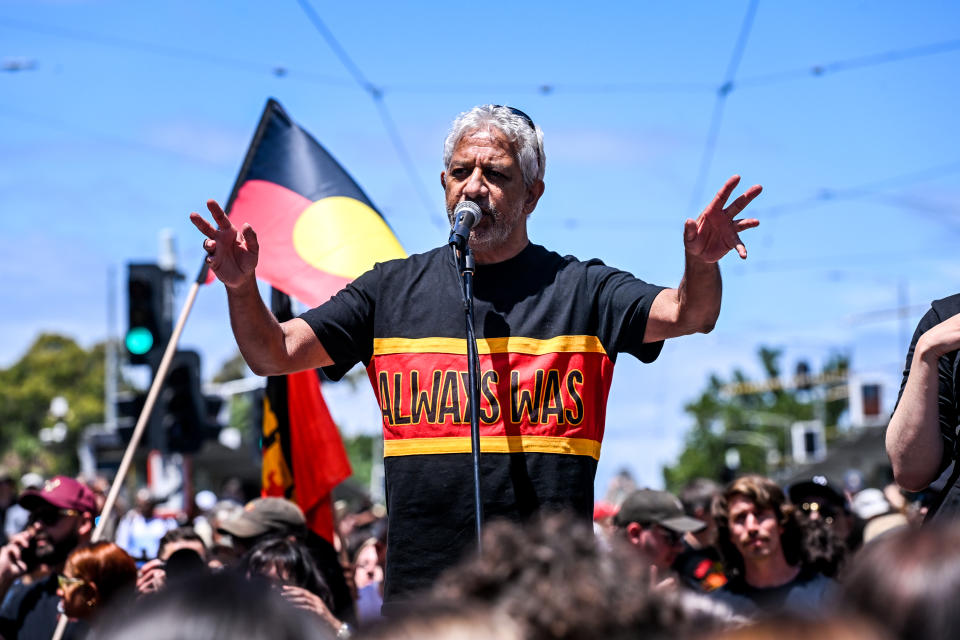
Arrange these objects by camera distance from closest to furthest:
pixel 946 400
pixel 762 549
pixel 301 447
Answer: pixel 946 400 < pixel 762 549 < pixel 301 447

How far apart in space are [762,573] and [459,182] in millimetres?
3212

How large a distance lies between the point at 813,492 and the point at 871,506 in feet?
6.73

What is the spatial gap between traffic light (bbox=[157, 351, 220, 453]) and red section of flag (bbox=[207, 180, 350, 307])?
18.1 ft

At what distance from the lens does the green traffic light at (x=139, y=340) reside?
12633 millimetres

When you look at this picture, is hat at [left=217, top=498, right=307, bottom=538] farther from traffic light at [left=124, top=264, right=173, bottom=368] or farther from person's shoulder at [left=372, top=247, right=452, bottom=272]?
traffic light at [left=124, top=264, right=173, bottom=368]

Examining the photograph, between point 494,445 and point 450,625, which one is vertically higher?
point 494,445

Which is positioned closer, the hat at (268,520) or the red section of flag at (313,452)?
the hat at (268,520)

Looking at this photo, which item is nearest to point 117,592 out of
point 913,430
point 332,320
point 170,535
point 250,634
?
point 170,535

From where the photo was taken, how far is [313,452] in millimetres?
8102

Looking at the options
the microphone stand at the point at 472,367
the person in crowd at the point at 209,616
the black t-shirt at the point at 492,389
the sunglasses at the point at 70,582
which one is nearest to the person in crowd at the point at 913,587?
the person in crowd at the point at 209,616

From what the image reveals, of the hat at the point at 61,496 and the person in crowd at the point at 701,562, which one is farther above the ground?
the hat at the point at 61,496

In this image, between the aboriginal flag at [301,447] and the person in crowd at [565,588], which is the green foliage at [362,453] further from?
the person in crowd at [565,588]

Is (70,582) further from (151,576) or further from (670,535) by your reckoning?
(670,535)

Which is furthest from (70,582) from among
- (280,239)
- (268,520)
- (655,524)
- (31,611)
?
(655,524)
